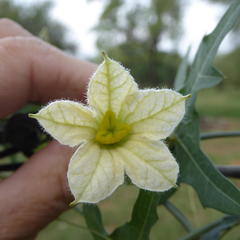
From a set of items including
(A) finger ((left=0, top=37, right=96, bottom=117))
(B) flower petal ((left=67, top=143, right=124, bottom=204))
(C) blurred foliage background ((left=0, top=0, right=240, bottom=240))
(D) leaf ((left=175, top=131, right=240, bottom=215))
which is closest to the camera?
(B) flower petal ((left=67, top=143, right=124, bottom=204))

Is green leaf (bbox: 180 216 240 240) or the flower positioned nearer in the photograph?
the flower

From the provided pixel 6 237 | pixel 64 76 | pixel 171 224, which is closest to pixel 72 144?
pixel 6 237

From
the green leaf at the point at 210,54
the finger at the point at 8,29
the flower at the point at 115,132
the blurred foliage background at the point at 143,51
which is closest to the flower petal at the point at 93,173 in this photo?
the flower at the point at 115,132

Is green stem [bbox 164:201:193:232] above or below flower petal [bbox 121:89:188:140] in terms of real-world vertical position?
below

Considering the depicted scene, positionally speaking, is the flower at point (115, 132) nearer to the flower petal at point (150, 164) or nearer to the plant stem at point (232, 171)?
the flower petal at point (150, 164)

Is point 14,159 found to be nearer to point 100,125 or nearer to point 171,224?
point 100,125

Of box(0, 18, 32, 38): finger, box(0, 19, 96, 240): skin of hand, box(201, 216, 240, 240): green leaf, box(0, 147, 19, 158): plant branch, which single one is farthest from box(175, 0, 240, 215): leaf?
box(0, 18, 32, 38): finger

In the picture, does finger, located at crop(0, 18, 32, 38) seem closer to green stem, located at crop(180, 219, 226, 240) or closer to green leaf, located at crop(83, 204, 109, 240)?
green leaf, located at crop(83, 204, 109, 240)

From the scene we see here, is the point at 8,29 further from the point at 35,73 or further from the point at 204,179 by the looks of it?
the point at 204,179

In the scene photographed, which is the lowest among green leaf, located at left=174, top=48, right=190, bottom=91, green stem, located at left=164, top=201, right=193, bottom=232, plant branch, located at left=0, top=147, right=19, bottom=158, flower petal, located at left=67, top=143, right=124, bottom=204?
green stem, located at left=164, top=201, right=193, bottom=232
